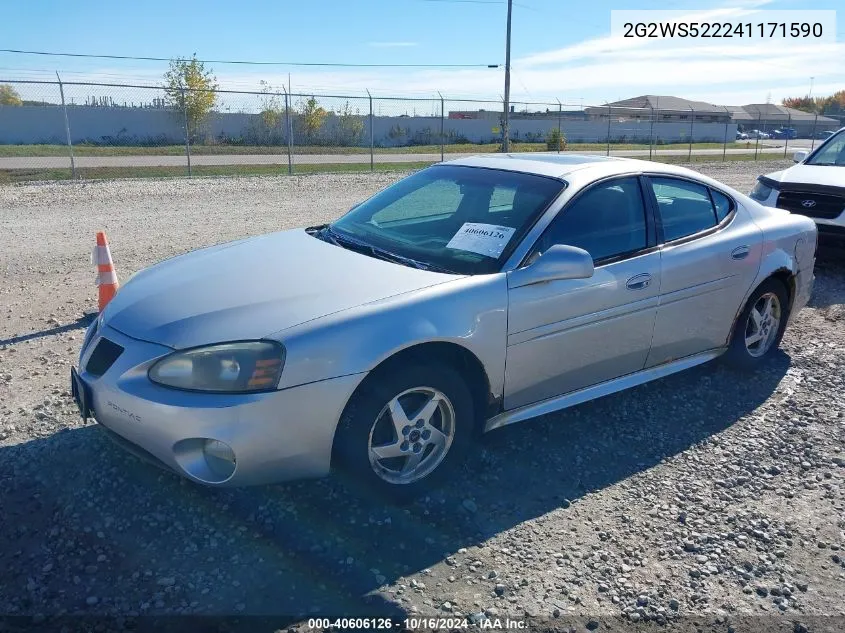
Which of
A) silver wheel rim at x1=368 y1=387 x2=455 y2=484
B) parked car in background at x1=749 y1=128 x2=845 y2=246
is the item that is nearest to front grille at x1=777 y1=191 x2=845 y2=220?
parked car in background at x1=749 y1=128 x2=845 y2=246

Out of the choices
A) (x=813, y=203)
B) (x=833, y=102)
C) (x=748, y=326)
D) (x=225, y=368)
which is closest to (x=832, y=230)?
(x=813, y=203)

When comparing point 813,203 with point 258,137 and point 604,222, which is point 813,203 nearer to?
point 604,222

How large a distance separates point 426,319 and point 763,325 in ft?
10.5

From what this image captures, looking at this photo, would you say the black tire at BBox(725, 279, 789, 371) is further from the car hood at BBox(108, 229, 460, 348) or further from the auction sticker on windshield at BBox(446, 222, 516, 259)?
the car hood at BBox(108, 229, 460, 348)

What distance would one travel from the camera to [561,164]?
14.6ft

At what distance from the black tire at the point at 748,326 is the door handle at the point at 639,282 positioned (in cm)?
116

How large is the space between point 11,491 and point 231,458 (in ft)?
4.08

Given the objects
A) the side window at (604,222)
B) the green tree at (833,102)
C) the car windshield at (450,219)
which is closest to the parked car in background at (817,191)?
the side window at (604,222)

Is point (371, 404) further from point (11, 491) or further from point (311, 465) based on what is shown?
point (11, 491)

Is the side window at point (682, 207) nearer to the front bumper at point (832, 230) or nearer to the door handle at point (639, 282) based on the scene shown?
the door handle at point (639, 282)

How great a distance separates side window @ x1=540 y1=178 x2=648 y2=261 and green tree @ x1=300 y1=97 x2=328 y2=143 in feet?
100

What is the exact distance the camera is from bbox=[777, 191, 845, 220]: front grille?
8.23m

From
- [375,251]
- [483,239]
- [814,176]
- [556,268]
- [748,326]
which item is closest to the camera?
[556,268]

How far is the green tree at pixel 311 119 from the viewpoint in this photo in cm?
3384
